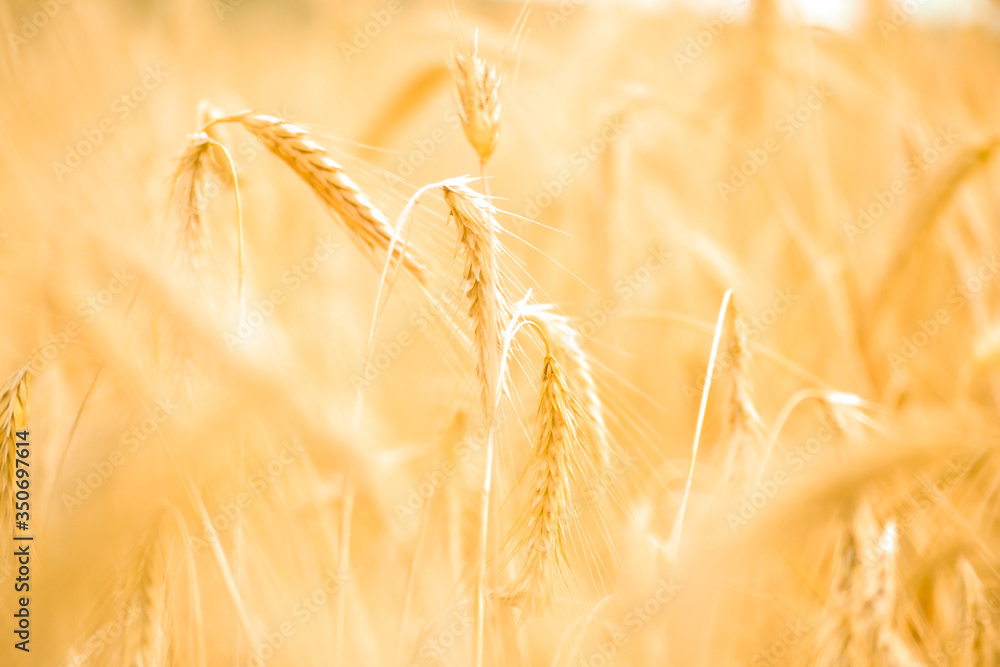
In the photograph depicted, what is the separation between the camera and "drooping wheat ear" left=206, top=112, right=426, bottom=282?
26.2 inches

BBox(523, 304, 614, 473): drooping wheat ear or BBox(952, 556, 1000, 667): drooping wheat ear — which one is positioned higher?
BBox(523, 304, 614, 473): drooping wheat ear

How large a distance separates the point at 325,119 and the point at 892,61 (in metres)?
2.09

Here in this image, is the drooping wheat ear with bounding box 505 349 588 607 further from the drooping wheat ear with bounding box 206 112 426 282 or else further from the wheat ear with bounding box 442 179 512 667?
the drooping wheat ear with bounding box 206 112 426 282

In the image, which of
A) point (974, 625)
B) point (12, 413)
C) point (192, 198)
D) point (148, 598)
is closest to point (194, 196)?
point (192, 198)

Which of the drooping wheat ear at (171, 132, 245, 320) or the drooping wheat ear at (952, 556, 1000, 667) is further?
the drooping wheat ear at (952, 556, 1000, 667)

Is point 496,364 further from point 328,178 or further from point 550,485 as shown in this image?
point 328,178

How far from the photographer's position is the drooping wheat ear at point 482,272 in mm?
583

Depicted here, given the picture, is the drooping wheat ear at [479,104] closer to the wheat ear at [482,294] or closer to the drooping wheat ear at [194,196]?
the wheat ear at [482,294]

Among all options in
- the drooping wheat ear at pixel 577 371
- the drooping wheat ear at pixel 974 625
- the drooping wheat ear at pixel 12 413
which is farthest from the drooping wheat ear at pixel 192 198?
the drooping wheat ear at pixel 974 625

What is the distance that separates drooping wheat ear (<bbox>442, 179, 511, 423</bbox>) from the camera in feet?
1.91

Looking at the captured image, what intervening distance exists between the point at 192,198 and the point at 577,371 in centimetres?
49

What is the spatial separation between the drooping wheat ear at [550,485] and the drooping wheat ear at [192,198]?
0.41 metres

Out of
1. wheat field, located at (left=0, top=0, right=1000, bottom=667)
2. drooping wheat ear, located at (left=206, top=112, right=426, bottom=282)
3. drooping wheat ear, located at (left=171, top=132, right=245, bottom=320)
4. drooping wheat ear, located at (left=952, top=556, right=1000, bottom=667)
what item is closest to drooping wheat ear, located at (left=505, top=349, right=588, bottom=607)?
wheat field, located at (left=0, top=0, right=1000, bottom=667)

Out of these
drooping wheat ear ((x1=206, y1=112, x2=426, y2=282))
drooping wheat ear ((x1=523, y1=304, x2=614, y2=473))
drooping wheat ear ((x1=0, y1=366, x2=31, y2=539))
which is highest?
drooping wheat ear ((x1=206, y1=112, x2=426, y2=282))
